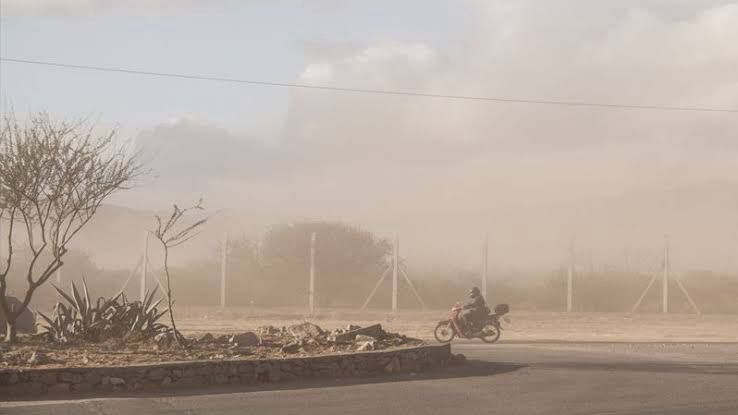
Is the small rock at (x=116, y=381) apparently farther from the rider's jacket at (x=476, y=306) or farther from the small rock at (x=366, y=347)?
the rider's jacket at (x=476, y=306)

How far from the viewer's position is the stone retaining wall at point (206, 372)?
49.4ft

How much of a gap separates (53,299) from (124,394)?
3719cm

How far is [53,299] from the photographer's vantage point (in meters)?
50.7

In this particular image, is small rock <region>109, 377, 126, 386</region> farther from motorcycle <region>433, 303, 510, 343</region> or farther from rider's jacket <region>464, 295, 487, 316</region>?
rider's jacket <region>464, 295, 487, 316</region>

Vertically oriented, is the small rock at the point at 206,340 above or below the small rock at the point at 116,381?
above

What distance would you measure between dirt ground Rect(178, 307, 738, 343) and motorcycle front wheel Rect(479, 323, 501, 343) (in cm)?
189

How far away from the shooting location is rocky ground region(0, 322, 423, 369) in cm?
1669

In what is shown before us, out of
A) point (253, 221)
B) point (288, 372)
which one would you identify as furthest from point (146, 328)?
point (253, 221)

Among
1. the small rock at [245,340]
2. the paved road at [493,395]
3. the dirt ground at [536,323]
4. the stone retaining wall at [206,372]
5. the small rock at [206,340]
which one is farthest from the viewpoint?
the dirt ground at [536,323]

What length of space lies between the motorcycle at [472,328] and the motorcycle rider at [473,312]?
7 cm

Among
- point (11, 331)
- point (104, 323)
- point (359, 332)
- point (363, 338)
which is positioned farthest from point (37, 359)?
point (359, 332)

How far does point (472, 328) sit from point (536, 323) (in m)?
12.5

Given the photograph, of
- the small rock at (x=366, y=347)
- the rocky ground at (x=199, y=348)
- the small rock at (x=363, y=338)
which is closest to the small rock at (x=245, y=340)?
the rocky ground at (x=199, y=348)

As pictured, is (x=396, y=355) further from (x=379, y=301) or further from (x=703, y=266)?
(x=703, y=266)
